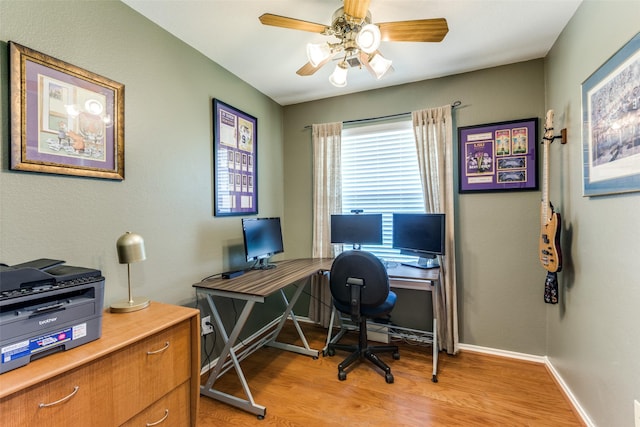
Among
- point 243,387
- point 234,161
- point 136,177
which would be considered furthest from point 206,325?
point 234,161

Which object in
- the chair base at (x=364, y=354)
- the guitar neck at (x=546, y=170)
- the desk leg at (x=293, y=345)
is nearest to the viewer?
the guitar neck at (x=546, y=170)

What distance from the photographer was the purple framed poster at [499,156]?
2355 millimetres

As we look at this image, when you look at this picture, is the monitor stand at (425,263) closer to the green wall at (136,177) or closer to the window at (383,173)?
the window at (383,173)

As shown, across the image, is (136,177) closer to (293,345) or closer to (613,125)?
(293,345)

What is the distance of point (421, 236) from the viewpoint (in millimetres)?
2518

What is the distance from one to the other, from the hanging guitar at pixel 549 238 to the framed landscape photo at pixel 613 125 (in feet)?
1.18

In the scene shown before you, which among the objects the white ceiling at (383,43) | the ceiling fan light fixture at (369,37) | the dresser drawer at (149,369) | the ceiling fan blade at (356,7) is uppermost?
the white ceiling at (383,43)

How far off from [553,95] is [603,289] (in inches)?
59.7

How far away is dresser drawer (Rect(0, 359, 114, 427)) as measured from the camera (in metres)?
0.88

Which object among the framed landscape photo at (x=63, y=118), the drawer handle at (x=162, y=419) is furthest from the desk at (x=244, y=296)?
the framed landscape photo at (x=63, y=118)

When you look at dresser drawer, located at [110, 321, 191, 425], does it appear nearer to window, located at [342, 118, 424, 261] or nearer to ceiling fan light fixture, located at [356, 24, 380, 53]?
ceiling fan light fixture, located at [356, 24, 380, 53]

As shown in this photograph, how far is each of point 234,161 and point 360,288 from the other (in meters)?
1.62

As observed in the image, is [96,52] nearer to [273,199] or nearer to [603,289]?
[273,199]

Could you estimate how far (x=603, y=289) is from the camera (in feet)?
4.95
